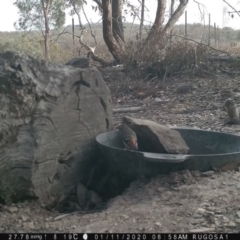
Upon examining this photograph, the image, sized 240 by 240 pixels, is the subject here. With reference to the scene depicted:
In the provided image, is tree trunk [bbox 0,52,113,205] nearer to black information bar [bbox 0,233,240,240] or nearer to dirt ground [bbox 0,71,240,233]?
dirt ground [bbox 0,71,240,233]

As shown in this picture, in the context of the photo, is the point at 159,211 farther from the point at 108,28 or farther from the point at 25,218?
the point at 108,28

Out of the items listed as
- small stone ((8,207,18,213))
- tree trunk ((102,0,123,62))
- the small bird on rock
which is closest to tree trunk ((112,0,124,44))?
tree trunk ((102,0,123,62))

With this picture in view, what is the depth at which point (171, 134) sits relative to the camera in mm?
4727

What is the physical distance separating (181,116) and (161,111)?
0.56 meters

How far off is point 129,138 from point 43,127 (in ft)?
2.72

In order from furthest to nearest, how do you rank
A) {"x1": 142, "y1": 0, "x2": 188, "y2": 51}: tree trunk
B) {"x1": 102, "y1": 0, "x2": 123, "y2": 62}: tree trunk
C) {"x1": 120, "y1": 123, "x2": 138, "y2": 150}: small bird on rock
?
{"x1": 102, "y1": 0, "x2": 123, "y2": 62}: tree trunk
{"x1": 142, "y1": 0, "x2": 188, "y2": 51}: tree trunk
{"x1": 120, "y1": 123, "x2": 138, "y2": 150}: small bird on rock

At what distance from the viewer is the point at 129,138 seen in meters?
4.64

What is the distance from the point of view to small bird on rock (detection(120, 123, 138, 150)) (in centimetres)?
462

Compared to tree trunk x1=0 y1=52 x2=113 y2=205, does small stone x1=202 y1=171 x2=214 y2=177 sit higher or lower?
lower

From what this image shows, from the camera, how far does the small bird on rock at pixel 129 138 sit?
4.62m

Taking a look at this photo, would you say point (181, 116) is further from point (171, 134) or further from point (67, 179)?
point (67, 179)

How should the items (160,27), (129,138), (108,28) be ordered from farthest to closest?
(108,28), (160,27), (129,138)

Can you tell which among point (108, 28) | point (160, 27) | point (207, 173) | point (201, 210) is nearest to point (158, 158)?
point (207, 173)

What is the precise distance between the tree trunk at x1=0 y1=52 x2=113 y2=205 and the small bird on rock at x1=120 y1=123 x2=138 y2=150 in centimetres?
33
